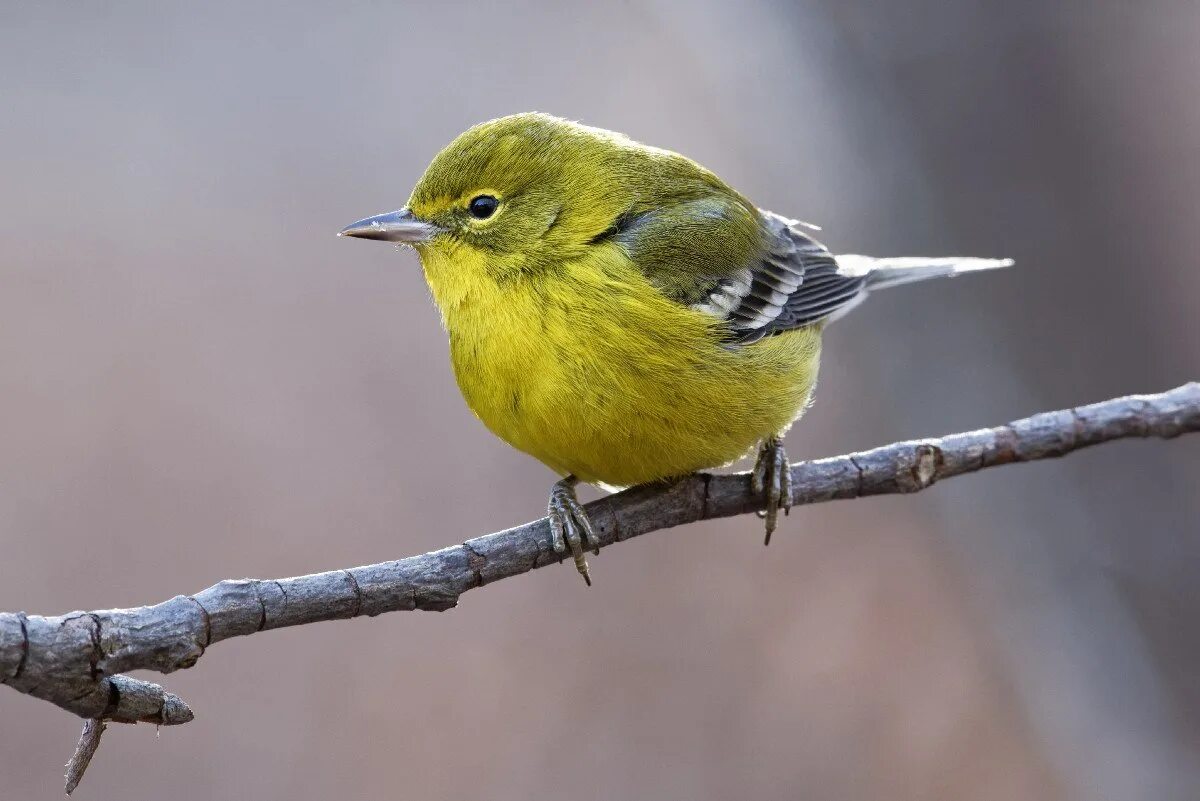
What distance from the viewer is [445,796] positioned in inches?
234

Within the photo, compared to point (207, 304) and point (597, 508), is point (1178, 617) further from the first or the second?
point (207, 304)

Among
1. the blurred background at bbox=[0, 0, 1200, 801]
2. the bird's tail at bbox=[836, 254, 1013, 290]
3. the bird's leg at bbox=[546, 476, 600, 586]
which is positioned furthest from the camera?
the blurred background at bbox=[0, 0, 1200, 801]

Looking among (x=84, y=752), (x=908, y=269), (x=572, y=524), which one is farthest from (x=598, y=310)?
(x=908, y=269)

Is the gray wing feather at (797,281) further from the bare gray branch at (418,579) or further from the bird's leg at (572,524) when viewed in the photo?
the bird's leg at (572,524)

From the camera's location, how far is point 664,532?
688 cm

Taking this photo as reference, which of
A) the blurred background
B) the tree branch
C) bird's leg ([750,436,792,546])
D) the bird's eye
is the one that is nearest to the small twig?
the tree branch

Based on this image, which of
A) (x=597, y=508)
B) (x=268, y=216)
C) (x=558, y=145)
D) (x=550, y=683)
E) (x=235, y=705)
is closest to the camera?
(x=597, y=508)

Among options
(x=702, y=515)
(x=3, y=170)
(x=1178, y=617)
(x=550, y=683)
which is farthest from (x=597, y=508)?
(x=3, y=170)

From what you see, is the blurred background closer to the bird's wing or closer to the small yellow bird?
the bird's wing

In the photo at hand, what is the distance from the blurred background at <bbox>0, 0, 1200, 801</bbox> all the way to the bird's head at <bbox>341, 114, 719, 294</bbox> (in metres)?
2.54

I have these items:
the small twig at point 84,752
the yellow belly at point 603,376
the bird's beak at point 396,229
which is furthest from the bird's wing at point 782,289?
the small twig at point 84,752

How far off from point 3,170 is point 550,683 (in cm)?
453

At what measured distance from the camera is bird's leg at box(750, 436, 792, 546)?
4.24 m

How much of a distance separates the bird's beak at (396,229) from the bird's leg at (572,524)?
3.37ft
